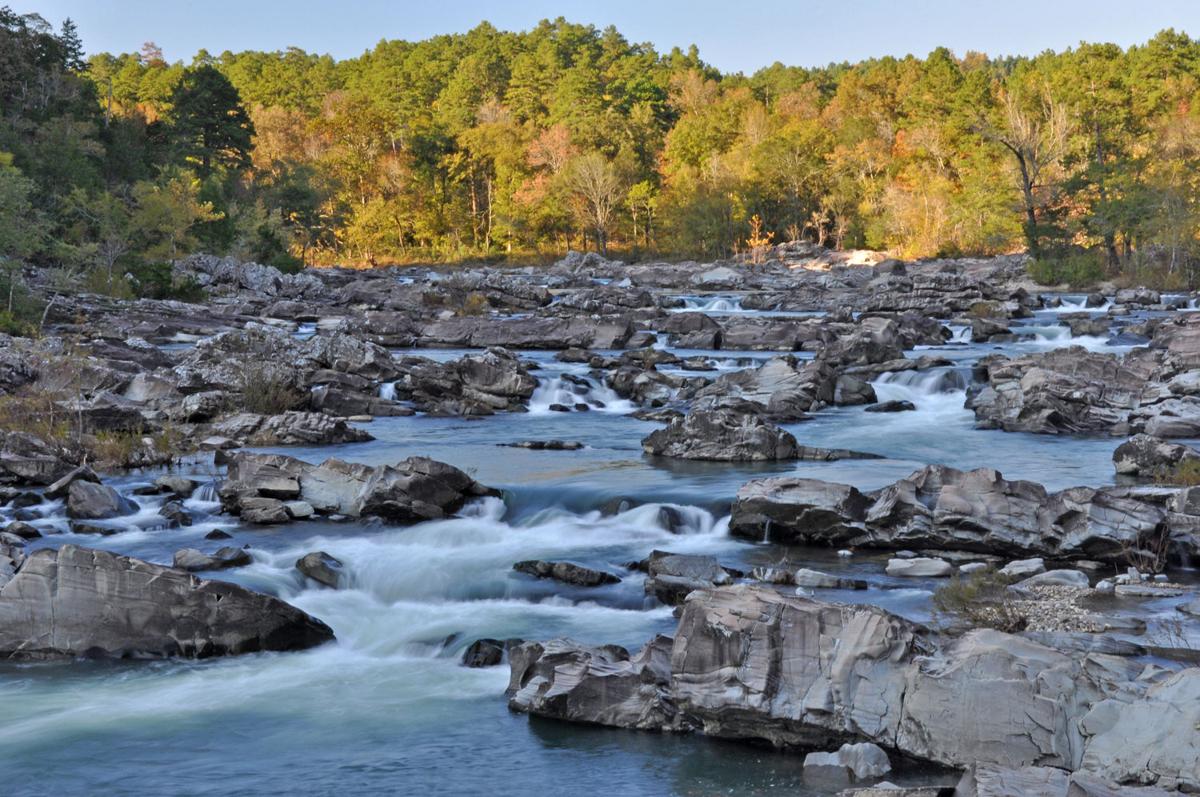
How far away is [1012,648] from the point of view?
741cm

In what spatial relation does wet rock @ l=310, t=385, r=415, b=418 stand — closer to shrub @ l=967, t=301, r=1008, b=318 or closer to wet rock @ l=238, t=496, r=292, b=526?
wet rock @ l=238, t=496, r=292, b=526

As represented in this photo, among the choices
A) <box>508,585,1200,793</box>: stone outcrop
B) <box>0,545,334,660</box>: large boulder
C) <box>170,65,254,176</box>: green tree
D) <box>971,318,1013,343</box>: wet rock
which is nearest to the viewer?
<box>508,585,1200,793</box>: stone outcrop

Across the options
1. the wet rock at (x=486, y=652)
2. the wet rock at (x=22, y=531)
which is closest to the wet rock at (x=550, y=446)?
the wet rock at (x=22, y=531)

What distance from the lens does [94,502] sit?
1378 cm

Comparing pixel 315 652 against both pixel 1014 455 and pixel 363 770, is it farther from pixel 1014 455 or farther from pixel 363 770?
pixel 1014 455

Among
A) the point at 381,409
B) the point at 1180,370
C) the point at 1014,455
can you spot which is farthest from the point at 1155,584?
the point at 381,409

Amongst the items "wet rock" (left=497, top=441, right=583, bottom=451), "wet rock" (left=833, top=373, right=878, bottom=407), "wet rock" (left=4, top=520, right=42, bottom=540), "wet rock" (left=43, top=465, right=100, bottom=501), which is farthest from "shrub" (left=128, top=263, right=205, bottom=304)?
"wet rock" (left=4, top=520, right=42, bottom=540)

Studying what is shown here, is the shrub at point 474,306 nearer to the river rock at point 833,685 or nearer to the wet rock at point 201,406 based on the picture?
the wet rock at point 201,406

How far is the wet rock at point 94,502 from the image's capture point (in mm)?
13680

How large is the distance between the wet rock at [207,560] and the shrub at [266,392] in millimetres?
7906

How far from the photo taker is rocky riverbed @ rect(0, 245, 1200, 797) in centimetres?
749

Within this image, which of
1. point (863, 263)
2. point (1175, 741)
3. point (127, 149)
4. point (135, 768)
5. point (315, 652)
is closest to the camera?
point (1175, 741)

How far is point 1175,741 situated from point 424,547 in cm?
826

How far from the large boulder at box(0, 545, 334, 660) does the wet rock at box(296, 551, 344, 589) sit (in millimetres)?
1628
